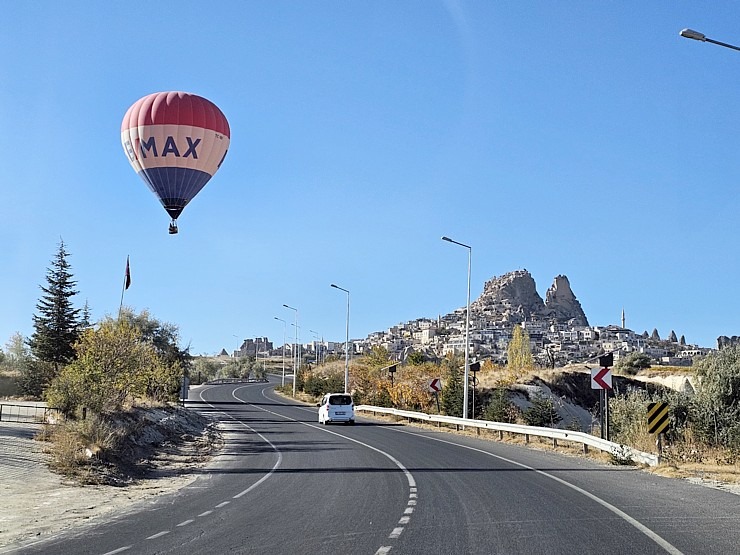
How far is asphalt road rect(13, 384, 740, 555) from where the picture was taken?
31.5 ft

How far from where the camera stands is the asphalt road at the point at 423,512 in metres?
9.59


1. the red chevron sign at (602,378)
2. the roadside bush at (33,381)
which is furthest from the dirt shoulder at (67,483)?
the roadside bush at (33,381)

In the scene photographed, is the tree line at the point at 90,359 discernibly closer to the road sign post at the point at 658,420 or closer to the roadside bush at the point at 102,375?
the roadside bush at the point at 102,375

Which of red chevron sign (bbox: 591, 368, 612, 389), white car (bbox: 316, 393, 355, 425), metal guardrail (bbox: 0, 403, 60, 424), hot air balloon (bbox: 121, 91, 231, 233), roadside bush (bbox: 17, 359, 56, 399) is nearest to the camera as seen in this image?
red chevron sign (bbox: 591, 368, 612, 389)

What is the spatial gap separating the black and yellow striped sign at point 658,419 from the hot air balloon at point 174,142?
18.8m

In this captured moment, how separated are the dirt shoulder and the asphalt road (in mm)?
698

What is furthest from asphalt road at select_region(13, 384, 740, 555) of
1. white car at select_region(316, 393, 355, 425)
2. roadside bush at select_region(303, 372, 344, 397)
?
roadside bush at select_region(303, 372, 344, 397)

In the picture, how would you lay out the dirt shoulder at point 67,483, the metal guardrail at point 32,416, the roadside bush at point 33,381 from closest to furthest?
the dirt shoulder at point 67,483, the metal guardrail at point 32,416, the roadside bush at point 33,381

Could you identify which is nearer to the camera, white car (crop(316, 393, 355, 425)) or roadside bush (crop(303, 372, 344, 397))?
white car (crop(316, 393, 355, 425))

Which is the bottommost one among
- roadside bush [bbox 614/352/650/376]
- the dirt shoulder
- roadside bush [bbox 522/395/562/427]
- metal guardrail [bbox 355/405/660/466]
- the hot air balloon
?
the dirt shoulder

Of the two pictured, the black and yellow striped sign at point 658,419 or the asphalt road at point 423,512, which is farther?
the black and yellow striped sign at point 658,419

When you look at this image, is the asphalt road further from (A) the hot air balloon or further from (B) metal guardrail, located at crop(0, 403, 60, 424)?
(A) the hot air balloon

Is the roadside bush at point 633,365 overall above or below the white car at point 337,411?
above

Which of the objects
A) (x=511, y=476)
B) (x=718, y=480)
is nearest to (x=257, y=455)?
(x=511, y=476)
